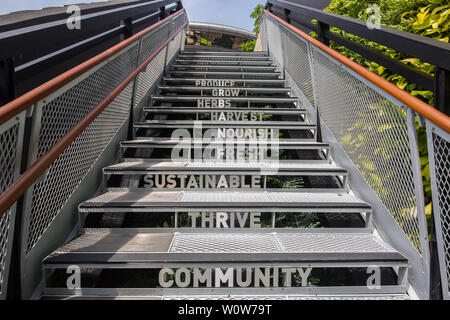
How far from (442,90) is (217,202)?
1.21 metres

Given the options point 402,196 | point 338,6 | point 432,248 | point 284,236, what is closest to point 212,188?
point 284,236

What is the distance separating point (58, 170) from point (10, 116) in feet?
1.81

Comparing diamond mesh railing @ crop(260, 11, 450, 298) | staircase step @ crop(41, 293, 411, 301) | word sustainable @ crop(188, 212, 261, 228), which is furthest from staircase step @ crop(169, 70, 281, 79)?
staircase step @ crop(41, 293, 411, 301)

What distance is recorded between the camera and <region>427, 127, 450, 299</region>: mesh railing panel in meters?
1.17

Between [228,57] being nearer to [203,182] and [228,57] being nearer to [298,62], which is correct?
[298,62]

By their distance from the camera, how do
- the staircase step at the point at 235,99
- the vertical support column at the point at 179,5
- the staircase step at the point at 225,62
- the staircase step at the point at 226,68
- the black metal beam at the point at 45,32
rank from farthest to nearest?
the vertical support column at the point at 179,5 → the staircase step at the point at 225,62 → the staircase step at the point at 226,68 → the staircase step at the point at 235,99 → the black metal beam at the point at 45,32

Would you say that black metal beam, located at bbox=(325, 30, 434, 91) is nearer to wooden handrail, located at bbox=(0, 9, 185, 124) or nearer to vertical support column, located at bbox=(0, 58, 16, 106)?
wooden handrail, located at bbox=(0, 9, 185, 124)

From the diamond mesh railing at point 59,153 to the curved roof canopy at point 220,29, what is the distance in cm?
1100

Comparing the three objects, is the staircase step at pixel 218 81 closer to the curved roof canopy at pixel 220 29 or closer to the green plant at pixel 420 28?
the green plant at pixel 420 28

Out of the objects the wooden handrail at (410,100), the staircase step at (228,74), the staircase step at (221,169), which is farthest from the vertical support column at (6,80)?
the staircase step at (228,74)

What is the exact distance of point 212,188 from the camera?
2.04m

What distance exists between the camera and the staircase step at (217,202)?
A: 1709 mm

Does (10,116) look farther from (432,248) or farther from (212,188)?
(432,248)

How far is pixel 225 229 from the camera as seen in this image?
5.58ft
